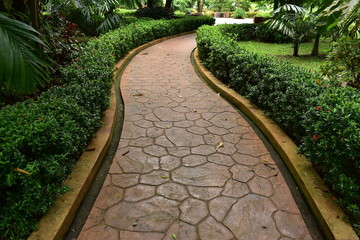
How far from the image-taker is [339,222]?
2324 millimetres

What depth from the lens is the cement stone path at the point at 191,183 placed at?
2.43m

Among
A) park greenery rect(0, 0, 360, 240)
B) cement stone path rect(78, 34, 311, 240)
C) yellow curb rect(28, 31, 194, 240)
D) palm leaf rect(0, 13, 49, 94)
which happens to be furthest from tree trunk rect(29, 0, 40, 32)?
cement stone path rect(78, 34, 311, 240)

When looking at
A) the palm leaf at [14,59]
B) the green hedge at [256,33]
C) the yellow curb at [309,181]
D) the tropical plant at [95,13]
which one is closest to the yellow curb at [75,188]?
the palm leaf at [14,59]

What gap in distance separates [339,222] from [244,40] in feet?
45.8

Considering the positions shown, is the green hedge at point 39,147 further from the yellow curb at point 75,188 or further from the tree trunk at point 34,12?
the tree trunk at point 34,12

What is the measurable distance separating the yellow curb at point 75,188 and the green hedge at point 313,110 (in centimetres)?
246

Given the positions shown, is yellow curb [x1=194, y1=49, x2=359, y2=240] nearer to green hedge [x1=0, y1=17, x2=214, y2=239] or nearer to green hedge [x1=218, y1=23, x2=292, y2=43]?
green hedge [x1=0, y1=17, x2=214, y2=239]

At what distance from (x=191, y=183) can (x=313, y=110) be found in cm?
159

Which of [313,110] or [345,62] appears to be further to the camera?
[345,62]

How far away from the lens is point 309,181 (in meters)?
2.82

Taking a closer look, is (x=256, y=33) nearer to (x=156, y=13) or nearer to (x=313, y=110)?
(x=156, y=13)

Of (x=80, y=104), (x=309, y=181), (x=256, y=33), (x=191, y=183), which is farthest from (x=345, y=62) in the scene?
(x=256, y=33)

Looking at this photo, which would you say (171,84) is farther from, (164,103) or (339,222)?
(339,222)

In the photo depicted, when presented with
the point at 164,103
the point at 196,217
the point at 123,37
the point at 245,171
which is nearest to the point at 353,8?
the point at 245,171
